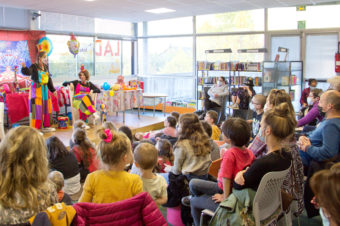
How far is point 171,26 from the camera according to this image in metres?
10.7

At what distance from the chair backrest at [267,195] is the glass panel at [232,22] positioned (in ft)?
24.9

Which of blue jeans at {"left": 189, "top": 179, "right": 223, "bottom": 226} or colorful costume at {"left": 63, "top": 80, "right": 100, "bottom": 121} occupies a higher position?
colorful costume at {"left": 63, "top": 80, "right": 100, "bottom": 121}

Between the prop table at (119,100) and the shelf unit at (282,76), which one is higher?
the shelf unit at (282,76)

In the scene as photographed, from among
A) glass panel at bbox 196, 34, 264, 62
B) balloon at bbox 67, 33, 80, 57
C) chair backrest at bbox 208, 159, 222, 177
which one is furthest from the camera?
glass panel at bbox 196, 34, 264, 62

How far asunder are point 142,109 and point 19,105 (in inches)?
175

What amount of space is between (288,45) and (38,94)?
20.0 feet

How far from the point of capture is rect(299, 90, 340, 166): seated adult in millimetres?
2846

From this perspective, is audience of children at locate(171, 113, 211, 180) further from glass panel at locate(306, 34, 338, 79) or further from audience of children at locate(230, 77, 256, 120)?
glass panel at locate(306, 34, 338, 79)

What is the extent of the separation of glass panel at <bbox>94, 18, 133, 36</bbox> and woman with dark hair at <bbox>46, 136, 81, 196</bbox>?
288 inches

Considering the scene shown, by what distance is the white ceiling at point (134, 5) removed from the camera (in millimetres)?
7312

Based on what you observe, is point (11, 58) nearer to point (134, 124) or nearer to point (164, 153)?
point (134, 124)

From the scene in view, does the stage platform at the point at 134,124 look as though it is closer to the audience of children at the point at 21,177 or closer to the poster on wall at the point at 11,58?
the poster on wall at the point at 11,58

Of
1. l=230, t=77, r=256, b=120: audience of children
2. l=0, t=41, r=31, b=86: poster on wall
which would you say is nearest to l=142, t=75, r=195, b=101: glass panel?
l=230, t=77, r=256, b=120: audience of children

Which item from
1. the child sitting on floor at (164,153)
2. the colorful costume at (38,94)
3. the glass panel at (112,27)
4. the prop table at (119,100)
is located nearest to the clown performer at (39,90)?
the colorful costume at (38,94)
